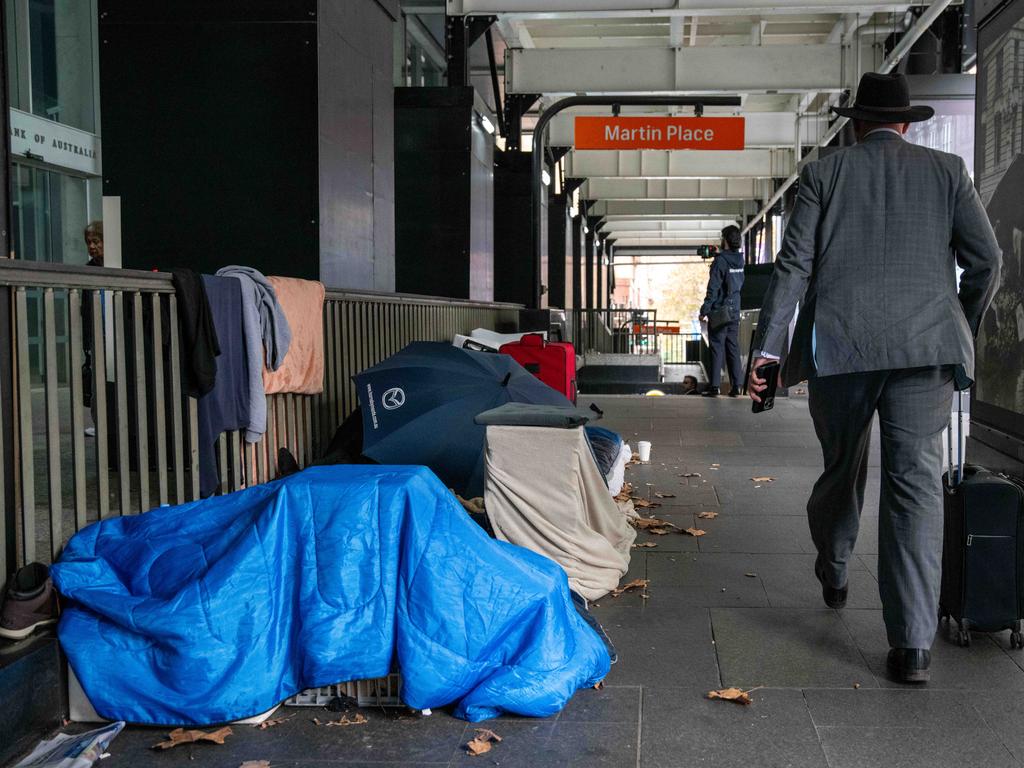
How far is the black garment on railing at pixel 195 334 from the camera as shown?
4.42 m

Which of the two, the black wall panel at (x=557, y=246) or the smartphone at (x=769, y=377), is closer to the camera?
the smartphone at (x=769, y=377)

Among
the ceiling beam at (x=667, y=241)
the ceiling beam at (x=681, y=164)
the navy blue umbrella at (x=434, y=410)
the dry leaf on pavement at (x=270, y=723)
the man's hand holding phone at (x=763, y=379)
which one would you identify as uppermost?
the ceiling beam at (x=667, y=241)

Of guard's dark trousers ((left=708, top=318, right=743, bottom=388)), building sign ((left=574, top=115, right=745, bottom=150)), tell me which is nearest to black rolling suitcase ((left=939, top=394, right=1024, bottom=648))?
guard's dark trousers ((left=708, top=318, right=743, bottom=388))

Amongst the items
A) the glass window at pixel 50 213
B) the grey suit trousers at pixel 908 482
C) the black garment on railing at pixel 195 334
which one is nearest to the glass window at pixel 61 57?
the glass window at pixel 50 213

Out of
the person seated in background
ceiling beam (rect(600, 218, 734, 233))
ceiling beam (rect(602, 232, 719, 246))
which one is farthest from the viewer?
ceiling beam (rect(602, 232, 719, 246))

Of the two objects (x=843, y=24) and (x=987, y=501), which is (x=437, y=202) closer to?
(x=843, y=24)

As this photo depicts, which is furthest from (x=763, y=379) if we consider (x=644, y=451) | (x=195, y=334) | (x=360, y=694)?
(x=644, y=451)

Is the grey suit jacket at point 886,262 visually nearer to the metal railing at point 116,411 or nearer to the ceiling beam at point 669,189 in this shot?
the metal railing at point 116,411

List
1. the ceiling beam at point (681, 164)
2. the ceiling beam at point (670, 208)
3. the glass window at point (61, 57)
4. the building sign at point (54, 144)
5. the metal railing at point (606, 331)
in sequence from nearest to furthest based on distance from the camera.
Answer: the building sign at point (54, 144), the glass window at point (61, 57), the metal railing at point (606, 331), the ceiling beam at point (681, 164), the ceiling beam at point (670, 208)

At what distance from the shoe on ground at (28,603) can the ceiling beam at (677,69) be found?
46.7 ft

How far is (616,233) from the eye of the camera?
165 feet

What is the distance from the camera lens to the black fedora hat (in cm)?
399

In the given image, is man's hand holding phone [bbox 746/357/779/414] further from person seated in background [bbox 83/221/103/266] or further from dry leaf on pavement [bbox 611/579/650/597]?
person seated in background [bbox 83/221/103/266]

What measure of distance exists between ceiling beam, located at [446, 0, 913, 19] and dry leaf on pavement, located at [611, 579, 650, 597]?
953 centimetres
